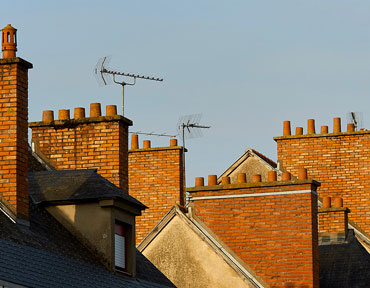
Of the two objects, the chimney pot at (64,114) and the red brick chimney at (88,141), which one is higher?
the chimney pot at (64,114)

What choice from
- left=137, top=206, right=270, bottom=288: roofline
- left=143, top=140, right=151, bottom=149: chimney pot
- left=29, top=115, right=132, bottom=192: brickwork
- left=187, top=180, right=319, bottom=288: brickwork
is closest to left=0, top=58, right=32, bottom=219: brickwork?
left=29, top=115, right=132, bottom=192: brickwork

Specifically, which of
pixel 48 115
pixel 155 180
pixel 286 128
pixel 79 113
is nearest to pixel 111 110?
pixel 79 113

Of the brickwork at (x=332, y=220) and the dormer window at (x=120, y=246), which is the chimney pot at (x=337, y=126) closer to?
the brickwork at (x=332, y=220)

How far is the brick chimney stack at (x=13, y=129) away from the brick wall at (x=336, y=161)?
49.3 ft

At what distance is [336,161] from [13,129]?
1609 cm

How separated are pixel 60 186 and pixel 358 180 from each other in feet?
48.3

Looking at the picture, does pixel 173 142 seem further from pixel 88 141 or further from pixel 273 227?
pixel 88 141

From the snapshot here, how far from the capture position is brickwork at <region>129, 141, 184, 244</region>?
97.6ft

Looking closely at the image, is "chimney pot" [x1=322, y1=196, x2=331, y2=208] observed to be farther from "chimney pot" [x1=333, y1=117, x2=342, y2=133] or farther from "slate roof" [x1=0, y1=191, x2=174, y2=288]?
"slate roof" [x1=0, y1=191, x2=174, y2=288]

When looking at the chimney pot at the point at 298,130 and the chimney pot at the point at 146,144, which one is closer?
the chimney pot at the point at 146,144

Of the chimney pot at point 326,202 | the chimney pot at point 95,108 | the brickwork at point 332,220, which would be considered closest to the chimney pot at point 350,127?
the chimney pot at point 326,202

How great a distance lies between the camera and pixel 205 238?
26359 mm

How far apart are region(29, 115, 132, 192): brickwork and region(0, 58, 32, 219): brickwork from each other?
11.2ft

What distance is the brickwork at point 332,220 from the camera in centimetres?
3031
